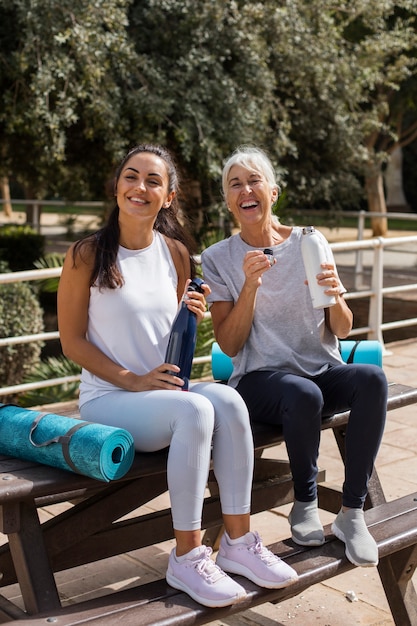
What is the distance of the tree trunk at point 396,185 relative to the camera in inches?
1253

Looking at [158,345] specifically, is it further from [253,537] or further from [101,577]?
[101,577]

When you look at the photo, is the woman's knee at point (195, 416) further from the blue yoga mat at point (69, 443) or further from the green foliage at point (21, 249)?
the green foliage at point (21, 249)

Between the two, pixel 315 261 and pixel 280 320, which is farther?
pixel 280 320

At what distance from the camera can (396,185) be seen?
3231 centimetres

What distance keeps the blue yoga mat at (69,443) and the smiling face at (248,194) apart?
981 millimetres

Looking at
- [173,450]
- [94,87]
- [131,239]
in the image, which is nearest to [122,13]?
[94,87]

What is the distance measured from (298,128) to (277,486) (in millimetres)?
8054

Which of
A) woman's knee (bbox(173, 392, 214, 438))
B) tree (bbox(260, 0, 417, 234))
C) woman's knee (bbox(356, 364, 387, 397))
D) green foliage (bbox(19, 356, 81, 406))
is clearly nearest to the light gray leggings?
woman's knee (bbox(173, 392, 214, 438))

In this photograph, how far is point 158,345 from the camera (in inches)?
109

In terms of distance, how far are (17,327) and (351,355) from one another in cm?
518

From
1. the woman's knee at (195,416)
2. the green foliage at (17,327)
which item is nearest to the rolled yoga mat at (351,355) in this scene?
the woman's knee at (195,416)

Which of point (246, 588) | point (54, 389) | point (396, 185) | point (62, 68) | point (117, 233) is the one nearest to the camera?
point (246, 588)

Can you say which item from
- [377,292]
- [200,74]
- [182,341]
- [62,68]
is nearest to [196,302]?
[182,341]

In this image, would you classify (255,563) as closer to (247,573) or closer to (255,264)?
(247,573)
